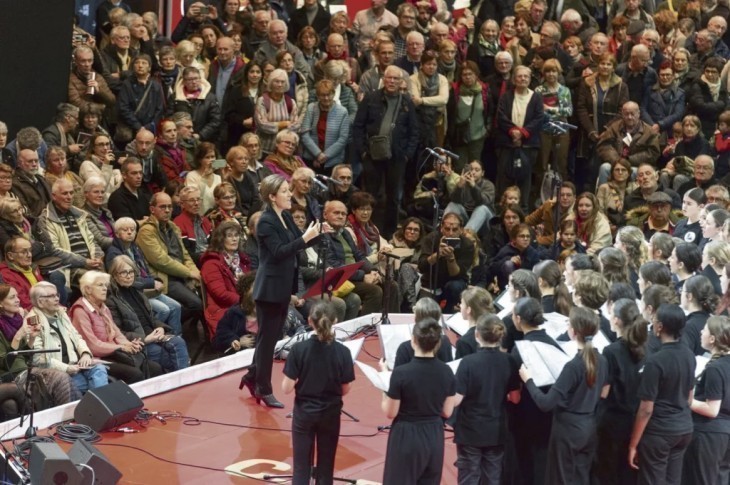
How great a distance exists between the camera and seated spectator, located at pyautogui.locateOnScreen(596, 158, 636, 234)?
43.2 ft

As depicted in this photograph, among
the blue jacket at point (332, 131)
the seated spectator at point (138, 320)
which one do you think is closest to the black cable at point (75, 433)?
the seated spectator at point (138, 320)

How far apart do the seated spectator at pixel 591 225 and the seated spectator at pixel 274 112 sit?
2777 mm

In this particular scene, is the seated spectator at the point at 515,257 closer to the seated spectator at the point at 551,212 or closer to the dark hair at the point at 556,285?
the seated spectator at the point at 551,212

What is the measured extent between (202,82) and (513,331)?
6109 mm

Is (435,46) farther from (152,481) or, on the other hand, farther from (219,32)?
(152,481)

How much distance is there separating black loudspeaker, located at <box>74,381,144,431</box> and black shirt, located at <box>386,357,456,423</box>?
7.66 ft

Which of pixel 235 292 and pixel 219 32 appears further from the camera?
pixel 219 32

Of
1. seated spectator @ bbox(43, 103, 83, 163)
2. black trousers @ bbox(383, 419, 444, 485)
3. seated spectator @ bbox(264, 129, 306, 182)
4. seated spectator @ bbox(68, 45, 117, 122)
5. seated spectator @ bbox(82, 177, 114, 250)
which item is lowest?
black trousers @ bbox(383, 419, 444, 485)

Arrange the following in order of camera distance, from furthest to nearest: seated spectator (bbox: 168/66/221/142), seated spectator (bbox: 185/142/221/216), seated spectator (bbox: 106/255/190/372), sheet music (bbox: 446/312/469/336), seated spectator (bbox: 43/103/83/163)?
1. seated spectator (bbox: 168/66/221/142)
2. seated spectator (bbox: 185/142/221/216)
3. seated spectator (bbox: 43/103/83/163)
4. seated spectator (bbox: 106/255/190/372)
5. sheet music (bbox: 446/312/469/336)

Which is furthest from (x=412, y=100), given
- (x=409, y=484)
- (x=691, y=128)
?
(x=409, y=484)

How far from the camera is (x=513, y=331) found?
25.1 feet

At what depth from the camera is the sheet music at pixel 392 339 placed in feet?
25.1

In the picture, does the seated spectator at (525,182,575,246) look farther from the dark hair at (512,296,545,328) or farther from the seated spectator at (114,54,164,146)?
the dark hair at (512,296,545,328)

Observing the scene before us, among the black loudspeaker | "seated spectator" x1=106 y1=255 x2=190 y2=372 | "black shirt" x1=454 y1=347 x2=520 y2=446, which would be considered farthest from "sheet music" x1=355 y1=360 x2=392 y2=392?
"seated spectator" x1=106 y1=255 x2=190 y2=372
